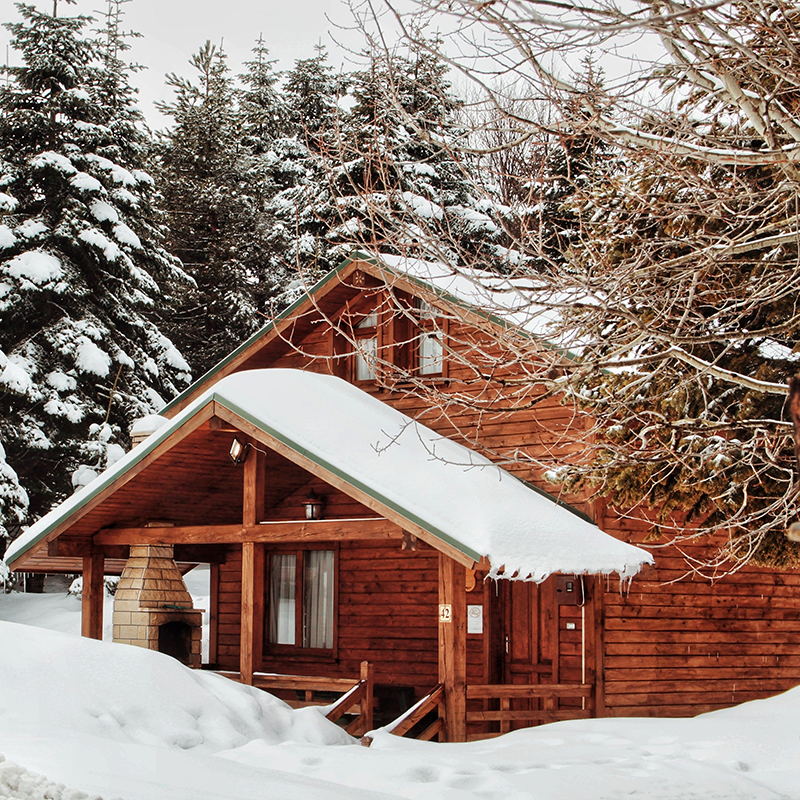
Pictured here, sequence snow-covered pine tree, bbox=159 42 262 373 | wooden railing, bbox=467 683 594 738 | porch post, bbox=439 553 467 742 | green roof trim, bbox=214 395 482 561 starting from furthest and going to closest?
snow-covered pine tree, bbox=159 42 262 373 < wooden railing, bbox=467 683 594 738 < porch post, bbox=439 553 467 742 < green roof trim, bbox=214 395 482 561

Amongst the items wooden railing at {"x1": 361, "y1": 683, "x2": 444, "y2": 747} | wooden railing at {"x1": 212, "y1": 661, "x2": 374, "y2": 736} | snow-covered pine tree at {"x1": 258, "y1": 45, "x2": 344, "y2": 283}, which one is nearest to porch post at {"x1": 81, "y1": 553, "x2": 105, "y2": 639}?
wooden railing at {"x1": 212, "y1": 661, "x2": 374, "y2": 736}

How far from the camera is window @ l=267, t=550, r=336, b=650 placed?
15969 millimetres

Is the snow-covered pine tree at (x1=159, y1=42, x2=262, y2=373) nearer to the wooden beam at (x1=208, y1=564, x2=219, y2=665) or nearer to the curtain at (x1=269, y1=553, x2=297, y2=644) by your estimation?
the wooden beam at (x1=208, y1=564, x2=219, y2=665)

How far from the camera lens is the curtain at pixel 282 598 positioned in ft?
53.5

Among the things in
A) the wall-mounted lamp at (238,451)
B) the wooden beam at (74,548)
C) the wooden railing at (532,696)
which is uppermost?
the wall-mounted lamp at (238,451)

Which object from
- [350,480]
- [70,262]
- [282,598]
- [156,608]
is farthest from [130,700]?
[70,262]

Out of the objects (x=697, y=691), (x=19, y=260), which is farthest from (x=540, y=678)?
(x=19, y=260)

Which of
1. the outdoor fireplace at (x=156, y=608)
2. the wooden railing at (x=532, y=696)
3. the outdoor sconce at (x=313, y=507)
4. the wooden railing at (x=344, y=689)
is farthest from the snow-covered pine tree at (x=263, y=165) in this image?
the wooden railing at (x=532, y=696)

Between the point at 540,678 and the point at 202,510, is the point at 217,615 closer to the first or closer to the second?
the point at 202,510

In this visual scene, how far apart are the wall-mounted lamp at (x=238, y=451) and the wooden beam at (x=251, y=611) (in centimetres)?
105

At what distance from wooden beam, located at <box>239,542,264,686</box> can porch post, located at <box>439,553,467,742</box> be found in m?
2.51

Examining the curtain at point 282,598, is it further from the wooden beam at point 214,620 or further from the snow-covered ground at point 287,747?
the snow-covered ground at point 287,747

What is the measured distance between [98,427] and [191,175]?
487 inches

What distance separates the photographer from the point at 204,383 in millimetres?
16812
